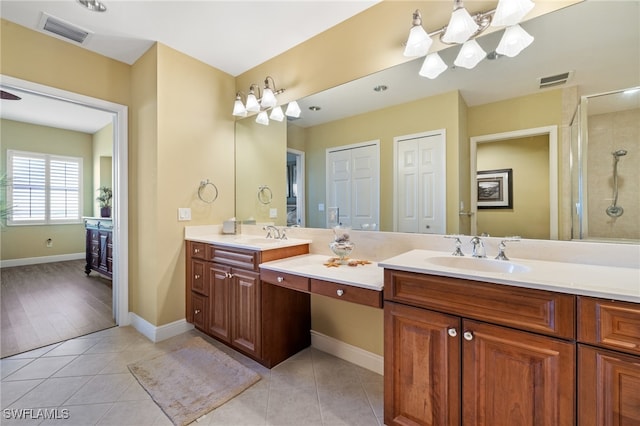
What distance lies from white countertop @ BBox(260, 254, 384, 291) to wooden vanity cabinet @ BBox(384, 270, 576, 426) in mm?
159

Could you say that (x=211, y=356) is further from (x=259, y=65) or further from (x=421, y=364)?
(x=259, y=65)

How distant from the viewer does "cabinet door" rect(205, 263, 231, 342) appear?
2.16m

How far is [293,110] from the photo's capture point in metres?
2.42

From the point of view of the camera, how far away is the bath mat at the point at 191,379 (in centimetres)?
156

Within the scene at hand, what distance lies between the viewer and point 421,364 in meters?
1.24

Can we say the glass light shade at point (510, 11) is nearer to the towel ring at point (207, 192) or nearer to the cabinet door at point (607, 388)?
the cabinet door at point (607, 388)

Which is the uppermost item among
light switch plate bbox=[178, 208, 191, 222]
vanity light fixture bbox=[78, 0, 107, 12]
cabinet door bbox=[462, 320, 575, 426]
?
vanity light fixture bbox=[78, 0, 107, 12]

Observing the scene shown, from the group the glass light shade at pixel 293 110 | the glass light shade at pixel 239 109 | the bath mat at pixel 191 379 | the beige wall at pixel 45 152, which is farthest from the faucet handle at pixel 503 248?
the beige wall at pixel 45 152

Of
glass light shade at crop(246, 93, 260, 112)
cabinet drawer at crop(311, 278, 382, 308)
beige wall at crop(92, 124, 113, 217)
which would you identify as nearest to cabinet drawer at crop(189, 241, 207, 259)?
cabinet drawer at crop(311, 278, 382, 308)

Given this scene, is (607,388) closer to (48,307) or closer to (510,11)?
(510,11)

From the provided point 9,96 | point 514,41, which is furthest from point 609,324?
point 9,96

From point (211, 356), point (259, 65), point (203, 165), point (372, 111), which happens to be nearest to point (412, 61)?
point (372, 111)

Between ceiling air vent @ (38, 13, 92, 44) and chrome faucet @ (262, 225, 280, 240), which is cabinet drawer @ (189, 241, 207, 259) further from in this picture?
ceiling air vent @ (38, 13, 92, 44)

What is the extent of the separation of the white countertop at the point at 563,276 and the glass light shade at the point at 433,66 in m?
1.20
